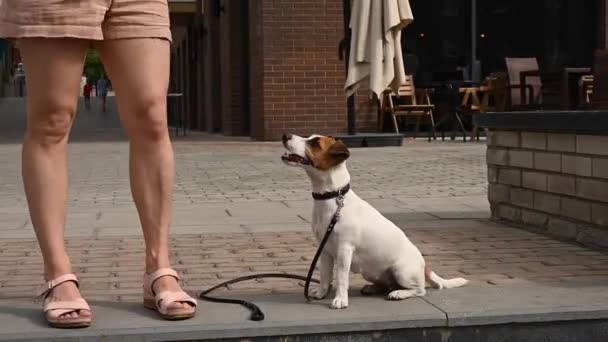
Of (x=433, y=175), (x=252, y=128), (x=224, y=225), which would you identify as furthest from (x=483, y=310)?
(x=252, y=128)

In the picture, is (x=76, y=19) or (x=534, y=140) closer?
(x=76, y=19)

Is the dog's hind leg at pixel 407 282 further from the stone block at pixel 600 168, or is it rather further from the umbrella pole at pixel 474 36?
the umbrella pole at pixel 474 36

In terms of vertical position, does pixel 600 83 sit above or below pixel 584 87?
above

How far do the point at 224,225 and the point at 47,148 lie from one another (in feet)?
9.15

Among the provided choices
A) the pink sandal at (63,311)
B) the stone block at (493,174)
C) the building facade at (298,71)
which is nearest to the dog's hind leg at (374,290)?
the pink sandal at (63,311)

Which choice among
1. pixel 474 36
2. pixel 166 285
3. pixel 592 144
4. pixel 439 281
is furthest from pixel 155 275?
pixel 474 36

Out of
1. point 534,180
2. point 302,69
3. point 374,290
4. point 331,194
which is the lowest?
point 374,290

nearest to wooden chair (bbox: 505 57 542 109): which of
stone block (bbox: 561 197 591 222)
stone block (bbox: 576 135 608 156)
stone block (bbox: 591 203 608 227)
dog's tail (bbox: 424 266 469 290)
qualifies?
stone block (bbox: 561 197 591 222)

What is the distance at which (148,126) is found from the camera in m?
3.55

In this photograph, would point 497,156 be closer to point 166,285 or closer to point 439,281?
point 439,281

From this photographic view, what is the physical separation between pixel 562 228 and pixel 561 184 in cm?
25

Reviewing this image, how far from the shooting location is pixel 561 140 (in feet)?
17.6

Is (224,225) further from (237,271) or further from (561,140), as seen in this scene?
(561,140)

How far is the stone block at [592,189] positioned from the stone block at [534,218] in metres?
0.48
